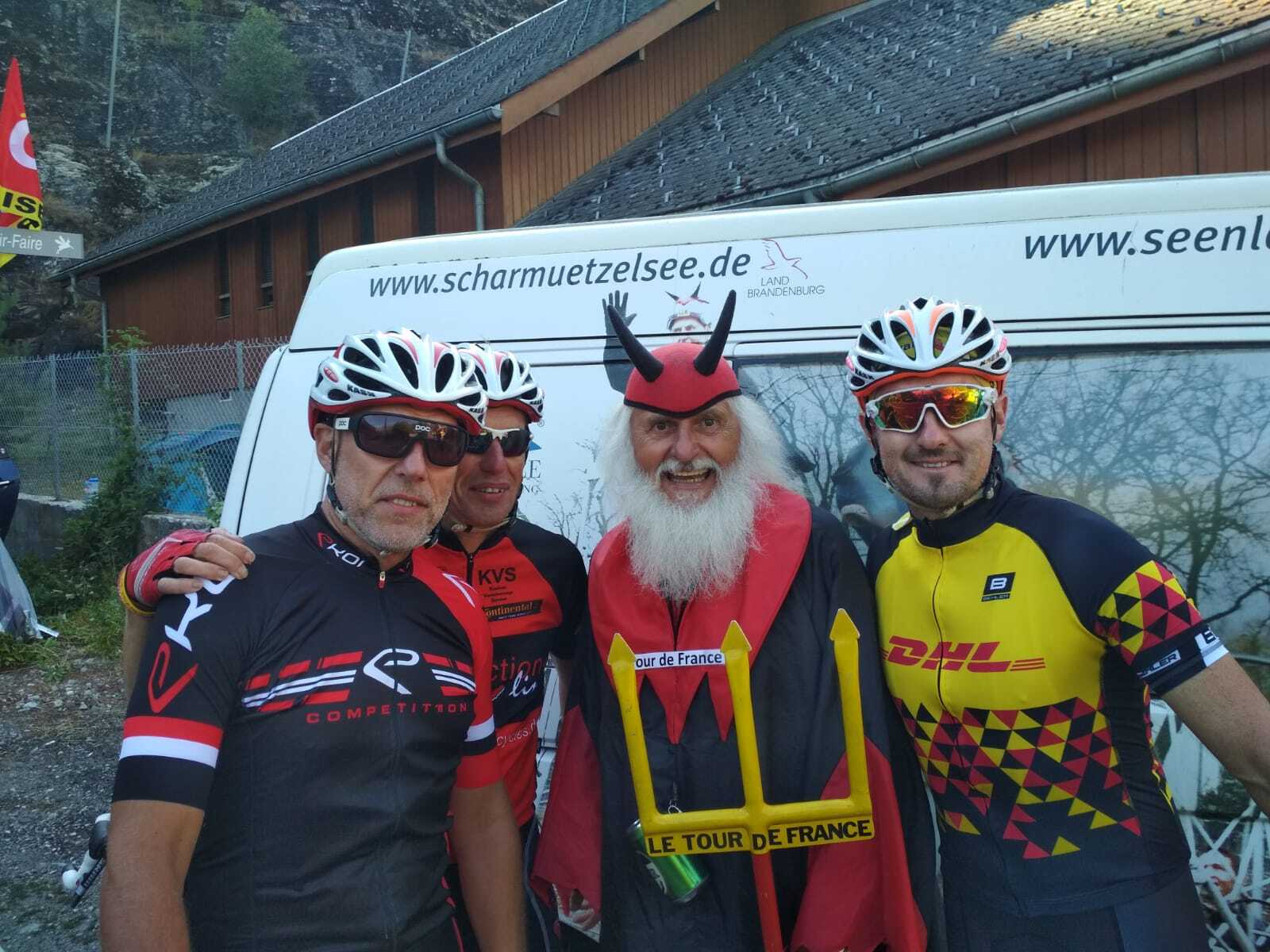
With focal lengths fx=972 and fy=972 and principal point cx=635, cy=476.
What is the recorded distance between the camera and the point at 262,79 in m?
40.7

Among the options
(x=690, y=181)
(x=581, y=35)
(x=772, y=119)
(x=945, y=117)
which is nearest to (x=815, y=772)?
(x=945, y=117)

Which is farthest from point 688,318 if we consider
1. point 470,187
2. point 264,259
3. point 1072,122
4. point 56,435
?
point 264,259

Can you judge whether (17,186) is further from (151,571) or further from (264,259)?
(264,259)

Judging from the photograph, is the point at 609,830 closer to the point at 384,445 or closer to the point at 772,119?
the point at 384,445

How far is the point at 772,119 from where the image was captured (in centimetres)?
1189

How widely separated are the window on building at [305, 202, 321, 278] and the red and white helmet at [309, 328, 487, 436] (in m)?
16.1

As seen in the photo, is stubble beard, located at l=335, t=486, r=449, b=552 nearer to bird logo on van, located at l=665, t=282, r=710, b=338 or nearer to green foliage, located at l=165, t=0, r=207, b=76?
bird logo on van, located at l=665, t=282, r=710, b=338

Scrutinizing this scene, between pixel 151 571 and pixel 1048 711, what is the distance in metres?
1.88

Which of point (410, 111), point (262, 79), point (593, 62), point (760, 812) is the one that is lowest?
point (760, 812)

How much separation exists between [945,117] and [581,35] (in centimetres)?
915

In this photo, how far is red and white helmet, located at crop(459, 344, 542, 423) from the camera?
2.61 meters

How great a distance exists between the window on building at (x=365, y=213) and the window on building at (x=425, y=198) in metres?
1.22

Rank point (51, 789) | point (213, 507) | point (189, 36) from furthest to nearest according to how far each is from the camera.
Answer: point (189, 36)
point (213, 507)
point (51, 789)

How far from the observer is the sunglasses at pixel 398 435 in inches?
84.7
